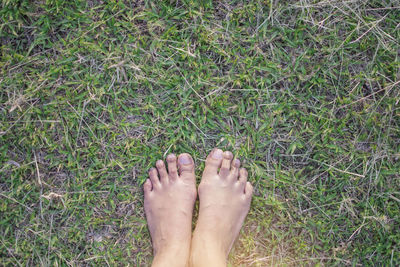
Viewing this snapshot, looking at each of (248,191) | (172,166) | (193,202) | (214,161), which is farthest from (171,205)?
(248,191)

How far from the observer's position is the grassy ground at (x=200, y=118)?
6.54 ft

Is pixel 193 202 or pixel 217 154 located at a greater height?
pixel 217 154

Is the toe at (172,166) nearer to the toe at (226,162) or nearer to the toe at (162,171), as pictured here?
the toe at (162,171)

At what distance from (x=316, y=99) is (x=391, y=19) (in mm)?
707

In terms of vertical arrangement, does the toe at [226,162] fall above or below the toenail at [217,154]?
below

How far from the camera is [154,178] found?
2.03m

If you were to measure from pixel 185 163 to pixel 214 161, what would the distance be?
18 cm

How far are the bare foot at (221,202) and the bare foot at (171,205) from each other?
0.22 feet

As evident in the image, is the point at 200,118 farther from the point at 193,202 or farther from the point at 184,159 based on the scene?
the point at 193,202

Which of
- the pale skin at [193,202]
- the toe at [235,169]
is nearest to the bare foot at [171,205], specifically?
the pale skin at [193,202]

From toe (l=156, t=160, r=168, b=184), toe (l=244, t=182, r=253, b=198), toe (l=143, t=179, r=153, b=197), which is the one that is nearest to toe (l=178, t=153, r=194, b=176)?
toe (l=156, t=160, r=168, b=184)

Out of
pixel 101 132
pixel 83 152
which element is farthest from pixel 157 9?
pixel 83 152

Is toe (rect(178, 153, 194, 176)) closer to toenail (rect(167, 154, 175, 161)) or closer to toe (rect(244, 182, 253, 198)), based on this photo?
toenail (rect(167, 154, 175, 161))

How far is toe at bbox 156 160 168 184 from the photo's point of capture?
2.02 m
